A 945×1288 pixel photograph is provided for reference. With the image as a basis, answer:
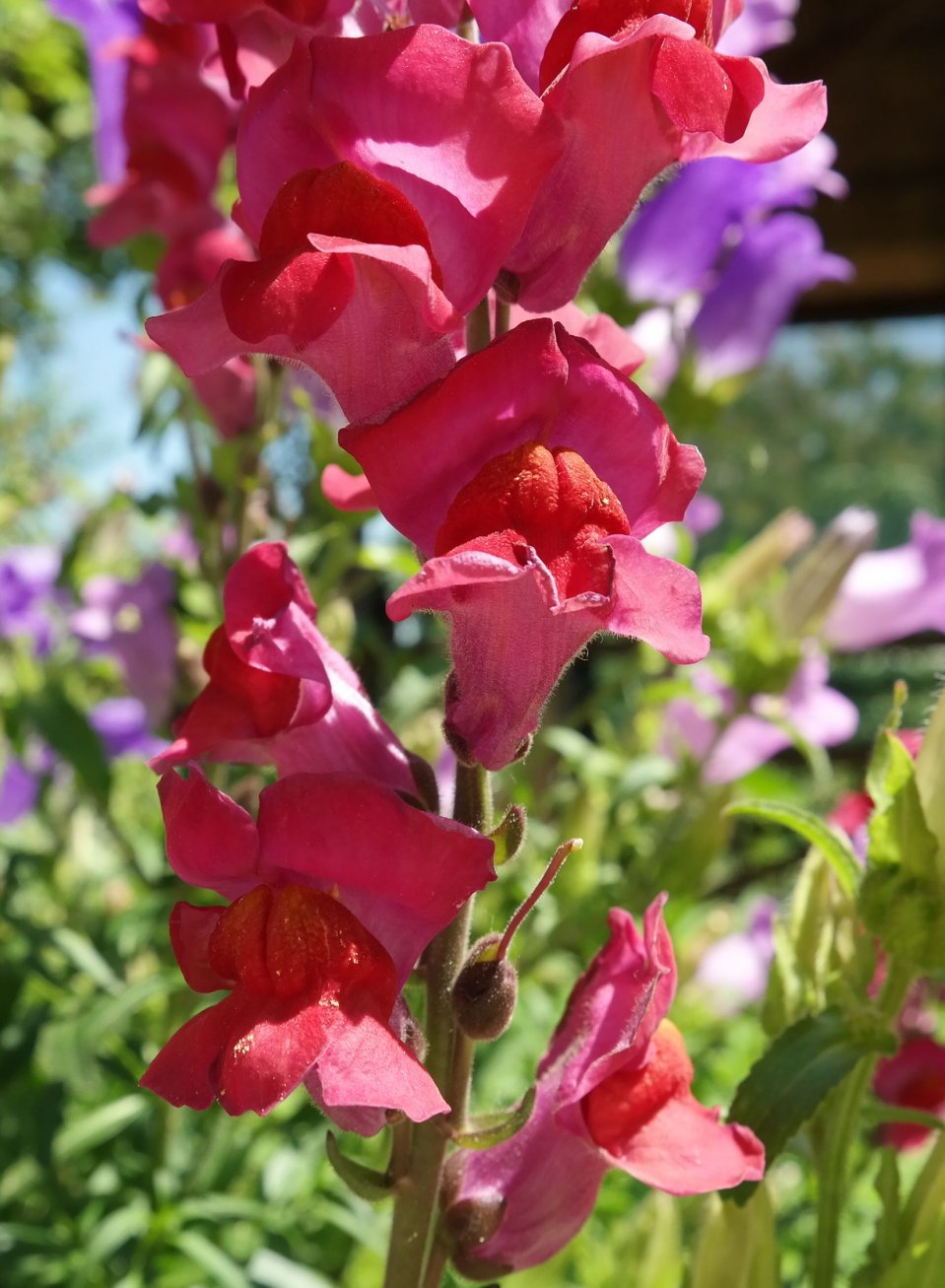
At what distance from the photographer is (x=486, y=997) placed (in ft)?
1.41

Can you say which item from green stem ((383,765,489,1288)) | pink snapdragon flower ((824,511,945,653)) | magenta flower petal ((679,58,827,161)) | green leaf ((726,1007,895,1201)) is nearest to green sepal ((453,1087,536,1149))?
green stem ((383,765,489,1288))

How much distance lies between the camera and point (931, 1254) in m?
0.54

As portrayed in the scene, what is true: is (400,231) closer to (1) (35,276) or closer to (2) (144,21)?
(2) (144,21)

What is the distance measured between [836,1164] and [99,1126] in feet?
1.96

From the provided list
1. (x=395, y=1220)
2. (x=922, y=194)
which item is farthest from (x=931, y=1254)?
(x=922, y=194)

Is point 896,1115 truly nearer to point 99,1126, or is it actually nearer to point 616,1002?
point 616,1002

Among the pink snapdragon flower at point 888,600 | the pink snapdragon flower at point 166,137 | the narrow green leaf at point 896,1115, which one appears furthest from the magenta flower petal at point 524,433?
the pink snapdragon flower at point 888,600

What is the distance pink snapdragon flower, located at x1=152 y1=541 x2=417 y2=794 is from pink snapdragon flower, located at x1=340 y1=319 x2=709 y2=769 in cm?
6

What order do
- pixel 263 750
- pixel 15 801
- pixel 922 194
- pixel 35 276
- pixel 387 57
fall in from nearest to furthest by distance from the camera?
pixel 387 57 < pixel 263 750 < pixel 15 801 < pixel 922 194 < pixel 35 276

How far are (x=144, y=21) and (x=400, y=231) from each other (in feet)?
1.88

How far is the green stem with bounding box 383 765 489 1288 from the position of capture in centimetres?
45

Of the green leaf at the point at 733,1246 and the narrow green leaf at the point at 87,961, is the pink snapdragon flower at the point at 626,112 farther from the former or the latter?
the narrow green leaf at the point at 87,961

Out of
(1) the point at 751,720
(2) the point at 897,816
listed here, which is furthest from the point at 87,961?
(2) the point at 897,816

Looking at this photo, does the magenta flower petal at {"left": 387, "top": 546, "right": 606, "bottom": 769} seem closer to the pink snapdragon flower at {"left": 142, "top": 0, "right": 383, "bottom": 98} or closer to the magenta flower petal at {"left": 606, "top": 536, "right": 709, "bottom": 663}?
the magenta flower petal at {"left": 606, "top": 536, "right": 709, "bottom": 663}
